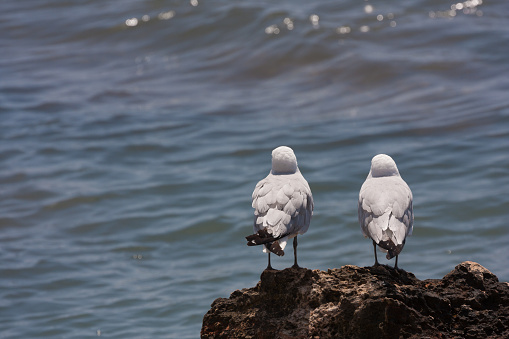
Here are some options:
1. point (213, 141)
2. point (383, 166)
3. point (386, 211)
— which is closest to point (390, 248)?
point (386, 211)

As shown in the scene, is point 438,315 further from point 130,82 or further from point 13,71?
point 13,71

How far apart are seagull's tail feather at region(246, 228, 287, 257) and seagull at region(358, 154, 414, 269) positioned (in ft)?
2.21

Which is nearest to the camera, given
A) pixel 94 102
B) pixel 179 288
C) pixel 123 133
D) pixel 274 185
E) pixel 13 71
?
pixel 274 185

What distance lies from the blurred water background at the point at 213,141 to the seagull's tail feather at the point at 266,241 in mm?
4568

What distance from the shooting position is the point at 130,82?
18250mm

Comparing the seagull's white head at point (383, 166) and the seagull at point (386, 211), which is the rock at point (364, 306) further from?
the seagull's white head at point (383, 166)

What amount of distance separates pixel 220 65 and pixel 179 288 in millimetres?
8711

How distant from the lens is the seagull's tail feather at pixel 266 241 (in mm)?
5168

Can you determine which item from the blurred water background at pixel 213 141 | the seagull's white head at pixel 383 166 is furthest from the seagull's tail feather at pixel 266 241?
the blurred water background at pixel 213 141

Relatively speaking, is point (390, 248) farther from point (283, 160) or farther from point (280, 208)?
point (283, 160)

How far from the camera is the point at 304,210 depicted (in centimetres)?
571

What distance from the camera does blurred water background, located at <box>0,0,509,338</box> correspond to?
10.8 m

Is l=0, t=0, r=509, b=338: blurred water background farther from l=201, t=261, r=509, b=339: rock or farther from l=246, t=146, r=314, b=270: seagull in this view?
l=201, t=261, r=509, b=339: rock

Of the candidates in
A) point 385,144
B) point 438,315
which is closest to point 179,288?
point 385,144
